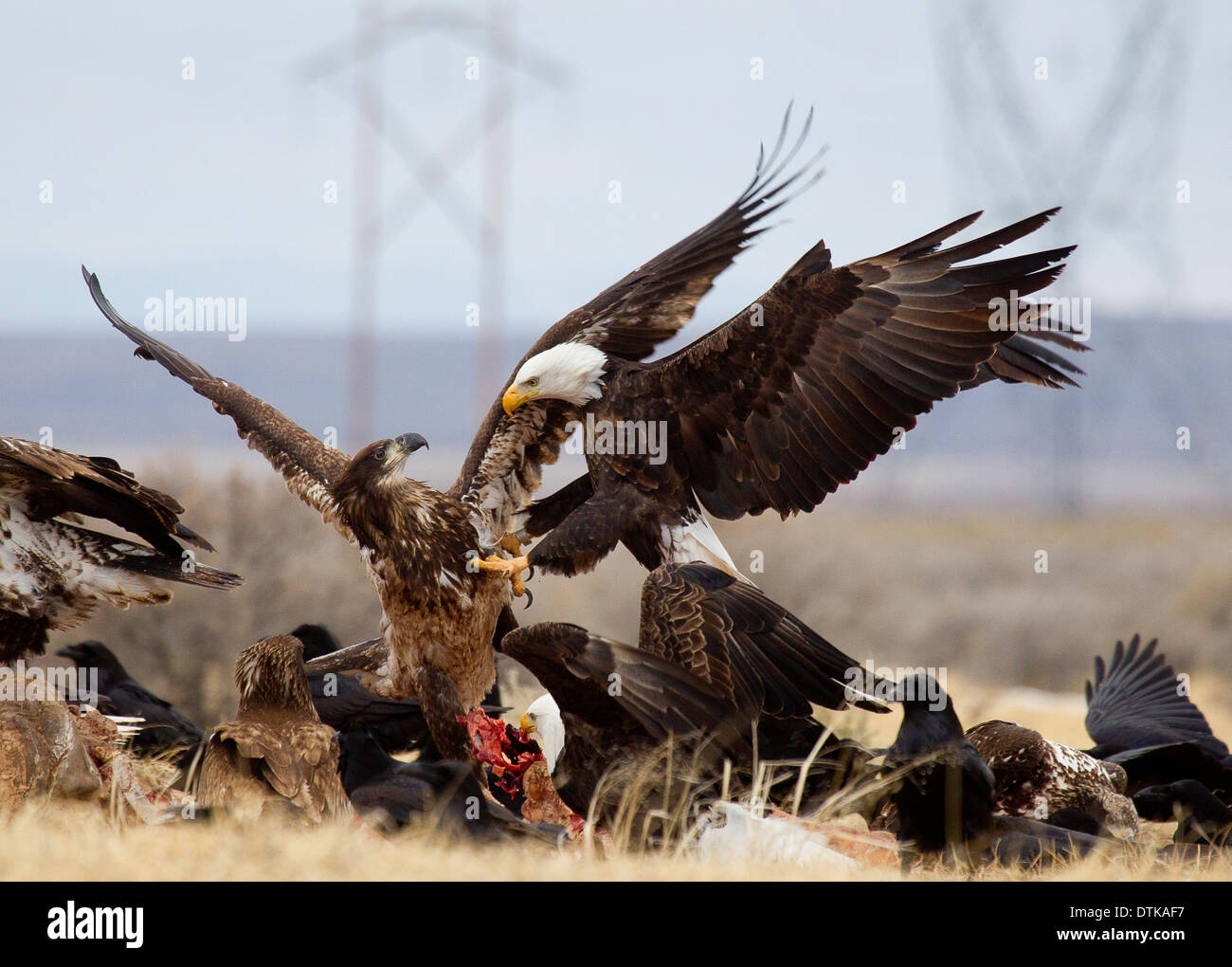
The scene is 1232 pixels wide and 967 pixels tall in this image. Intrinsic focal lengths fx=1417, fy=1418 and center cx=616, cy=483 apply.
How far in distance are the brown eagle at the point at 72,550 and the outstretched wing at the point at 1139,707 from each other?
5483 mm

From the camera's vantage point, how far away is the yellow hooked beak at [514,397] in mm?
6984

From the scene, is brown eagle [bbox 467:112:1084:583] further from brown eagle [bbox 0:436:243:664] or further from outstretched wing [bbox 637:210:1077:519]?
brown eagle [bbox 0:436:243:664]

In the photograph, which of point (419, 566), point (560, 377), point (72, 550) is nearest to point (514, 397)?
point (560, 377)

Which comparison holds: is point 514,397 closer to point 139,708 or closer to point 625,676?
point 625,676

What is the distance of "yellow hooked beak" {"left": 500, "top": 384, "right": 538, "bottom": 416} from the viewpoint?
22.9ft

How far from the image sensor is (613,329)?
25.0ft

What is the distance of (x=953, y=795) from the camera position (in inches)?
228

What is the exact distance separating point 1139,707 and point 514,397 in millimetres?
4781

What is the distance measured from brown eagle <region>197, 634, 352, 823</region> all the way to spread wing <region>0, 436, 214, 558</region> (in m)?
0.79

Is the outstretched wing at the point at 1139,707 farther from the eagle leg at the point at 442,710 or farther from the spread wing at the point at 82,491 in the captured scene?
the spread wing at the point at 82,491

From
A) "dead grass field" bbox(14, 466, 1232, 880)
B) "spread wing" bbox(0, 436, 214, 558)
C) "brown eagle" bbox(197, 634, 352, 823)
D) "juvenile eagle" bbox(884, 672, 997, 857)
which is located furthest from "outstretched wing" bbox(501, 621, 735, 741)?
"spread wing" bbox(0, 436, 214, 558)

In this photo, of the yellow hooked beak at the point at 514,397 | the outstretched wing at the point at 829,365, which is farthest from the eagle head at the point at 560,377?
the outstretched wing at the point at 829,365
